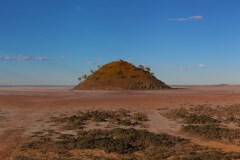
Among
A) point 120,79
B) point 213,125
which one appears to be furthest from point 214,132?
point 120,79

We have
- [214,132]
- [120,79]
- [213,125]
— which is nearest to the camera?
[214,132]

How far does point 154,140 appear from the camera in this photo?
70.6ft

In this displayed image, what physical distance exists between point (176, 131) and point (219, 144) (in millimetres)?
4701

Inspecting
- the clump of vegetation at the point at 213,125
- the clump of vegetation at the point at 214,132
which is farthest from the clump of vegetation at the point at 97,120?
the clump of vegetation at the point at 214,132

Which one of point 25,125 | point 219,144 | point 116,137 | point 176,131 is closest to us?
point 219,144

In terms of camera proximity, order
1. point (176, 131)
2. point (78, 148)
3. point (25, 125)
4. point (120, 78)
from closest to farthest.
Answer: point (78, 148) → point (176, 131) → point (25, 125) → point (120, 78)

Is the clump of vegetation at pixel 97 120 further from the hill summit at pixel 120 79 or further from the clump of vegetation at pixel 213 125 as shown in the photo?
the hill summit at pixel 120 79

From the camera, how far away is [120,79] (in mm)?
93812

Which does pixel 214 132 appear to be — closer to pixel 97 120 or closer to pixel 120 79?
pixel 97 120

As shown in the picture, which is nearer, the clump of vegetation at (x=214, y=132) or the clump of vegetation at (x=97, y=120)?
the clump of vegetation at (x=214, y=132)

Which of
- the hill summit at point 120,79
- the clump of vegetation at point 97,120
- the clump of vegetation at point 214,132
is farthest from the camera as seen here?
the hill summit at point 120,79

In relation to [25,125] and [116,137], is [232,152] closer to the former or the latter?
[116,137]

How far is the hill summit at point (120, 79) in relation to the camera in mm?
91938

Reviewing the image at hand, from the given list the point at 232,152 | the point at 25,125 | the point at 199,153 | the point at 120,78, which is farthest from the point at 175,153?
the point at 120,78
